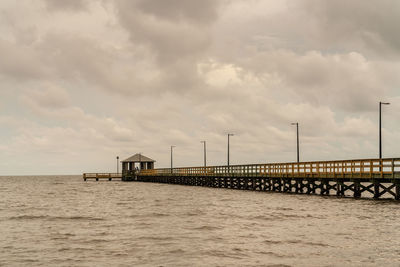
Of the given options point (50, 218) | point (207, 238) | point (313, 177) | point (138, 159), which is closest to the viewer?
point (207, 238)

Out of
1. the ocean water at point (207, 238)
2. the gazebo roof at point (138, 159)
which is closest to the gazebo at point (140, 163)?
the gazebo roof at point (138, 159)

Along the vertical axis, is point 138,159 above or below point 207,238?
above

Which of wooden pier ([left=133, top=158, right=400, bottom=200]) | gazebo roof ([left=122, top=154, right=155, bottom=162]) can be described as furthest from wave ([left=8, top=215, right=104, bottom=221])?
gazebo roof ([left=122, top=154, right=155, bottom=162])

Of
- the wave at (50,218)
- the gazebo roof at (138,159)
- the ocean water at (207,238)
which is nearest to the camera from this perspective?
the ocean water at (207,238)

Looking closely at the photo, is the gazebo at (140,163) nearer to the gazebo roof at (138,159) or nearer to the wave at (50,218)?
the gazebo roof at (138,159)

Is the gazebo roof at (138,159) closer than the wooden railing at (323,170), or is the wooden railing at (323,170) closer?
the wooden railing at (323,170)

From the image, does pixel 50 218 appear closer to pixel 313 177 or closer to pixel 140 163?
pixel 313 177

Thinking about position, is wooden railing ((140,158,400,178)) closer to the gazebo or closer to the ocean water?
the ocean water

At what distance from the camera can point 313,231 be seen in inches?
640

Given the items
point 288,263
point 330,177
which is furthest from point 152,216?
point 330,177

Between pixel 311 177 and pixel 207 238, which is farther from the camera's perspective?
pixel 311 177

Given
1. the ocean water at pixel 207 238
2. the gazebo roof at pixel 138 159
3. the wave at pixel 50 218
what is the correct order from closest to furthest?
the ocean water at pixel 207 238 < the wave at pixel 50 218 < the gazebo roof at pixel 138 159

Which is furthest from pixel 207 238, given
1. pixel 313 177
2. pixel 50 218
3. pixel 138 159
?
pixel 138 159

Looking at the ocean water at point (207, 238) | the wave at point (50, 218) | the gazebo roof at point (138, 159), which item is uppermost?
the gazebo roof at point (138, 159)
